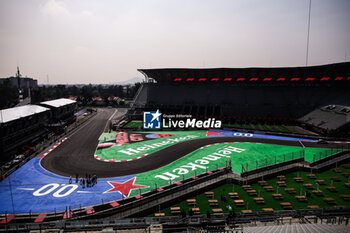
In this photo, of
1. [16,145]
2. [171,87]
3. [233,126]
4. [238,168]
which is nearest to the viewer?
[238,168]

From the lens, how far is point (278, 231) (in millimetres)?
13797

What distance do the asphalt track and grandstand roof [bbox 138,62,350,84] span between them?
1271 inches

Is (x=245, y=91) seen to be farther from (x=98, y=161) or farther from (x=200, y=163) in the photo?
(x=98, y=161)

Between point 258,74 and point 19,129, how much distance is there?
68.3m

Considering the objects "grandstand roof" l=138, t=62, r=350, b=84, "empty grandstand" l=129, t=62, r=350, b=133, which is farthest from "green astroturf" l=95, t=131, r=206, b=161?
"grandstand roof" l=138, t=62, r=350, b=84

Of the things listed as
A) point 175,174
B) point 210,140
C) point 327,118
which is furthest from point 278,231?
point 327,118

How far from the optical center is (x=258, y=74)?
71.7 metres

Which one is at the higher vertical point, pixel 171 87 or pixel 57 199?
pixel 171 87

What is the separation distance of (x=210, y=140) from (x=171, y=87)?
41331mm

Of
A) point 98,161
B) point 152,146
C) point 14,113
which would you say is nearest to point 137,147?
point 152,146

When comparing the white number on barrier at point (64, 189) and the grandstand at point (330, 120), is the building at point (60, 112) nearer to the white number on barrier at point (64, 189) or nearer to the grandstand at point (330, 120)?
the white number on barrier at point (64, 189)

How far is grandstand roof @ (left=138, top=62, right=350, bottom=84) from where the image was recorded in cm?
6388

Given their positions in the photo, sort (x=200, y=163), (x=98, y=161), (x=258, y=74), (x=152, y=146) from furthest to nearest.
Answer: (x=258, y=74) < (x=152, y=146) < (x=98, y=161) < (x=200, y=163)

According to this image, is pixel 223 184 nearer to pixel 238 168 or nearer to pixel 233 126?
pixel 238 168
